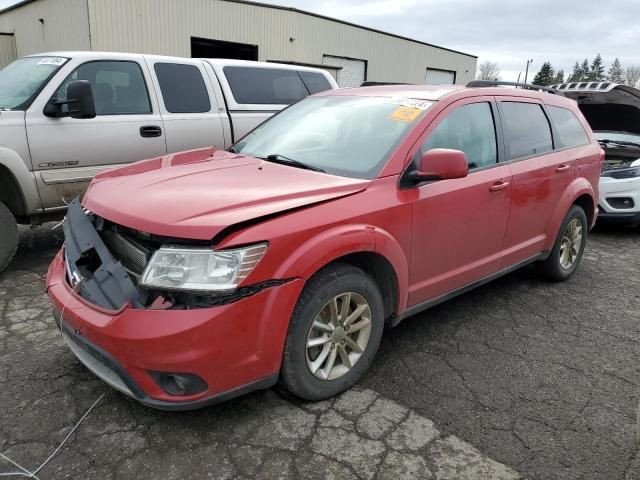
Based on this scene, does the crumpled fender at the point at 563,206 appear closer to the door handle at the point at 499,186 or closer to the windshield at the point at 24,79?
the door handle at the point at 499,186

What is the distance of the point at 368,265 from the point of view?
2.99 m

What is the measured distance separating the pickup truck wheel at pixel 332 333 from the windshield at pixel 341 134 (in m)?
0.66

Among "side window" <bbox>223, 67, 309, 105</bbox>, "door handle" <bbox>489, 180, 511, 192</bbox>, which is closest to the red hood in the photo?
"door handle" <bbox>489, 180, 511, 192</bbox>

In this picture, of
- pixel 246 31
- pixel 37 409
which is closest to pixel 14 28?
pixel 246 31

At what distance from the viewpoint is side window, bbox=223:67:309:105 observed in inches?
235

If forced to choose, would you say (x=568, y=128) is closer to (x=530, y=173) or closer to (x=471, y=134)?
(x=530, y=173)

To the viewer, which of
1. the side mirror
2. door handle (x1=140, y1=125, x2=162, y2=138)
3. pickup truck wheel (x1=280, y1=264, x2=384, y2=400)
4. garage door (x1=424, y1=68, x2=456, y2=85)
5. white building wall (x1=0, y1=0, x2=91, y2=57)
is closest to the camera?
pickup truck wheel (x1=280, y1=264, x2=384, y2=400)

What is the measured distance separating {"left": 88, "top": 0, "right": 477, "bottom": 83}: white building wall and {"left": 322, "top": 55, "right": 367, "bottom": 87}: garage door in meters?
0.25

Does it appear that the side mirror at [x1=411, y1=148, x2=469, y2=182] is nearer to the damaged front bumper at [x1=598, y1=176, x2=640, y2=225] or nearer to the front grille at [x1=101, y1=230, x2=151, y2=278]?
the front grille at [x1=101, y1=230, x2=151, y2=278]

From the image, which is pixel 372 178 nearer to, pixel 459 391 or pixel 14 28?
pixel 459 391

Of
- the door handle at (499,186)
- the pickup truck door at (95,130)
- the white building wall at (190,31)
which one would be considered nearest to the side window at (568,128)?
the door handle at (499,186)

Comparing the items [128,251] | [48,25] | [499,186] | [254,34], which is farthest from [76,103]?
[254,34]

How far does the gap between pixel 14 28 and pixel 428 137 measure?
943 inches

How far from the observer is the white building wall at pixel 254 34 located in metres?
16.1
